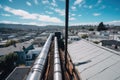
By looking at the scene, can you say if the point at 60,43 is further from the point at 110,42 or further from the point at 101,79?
the point at 110,42

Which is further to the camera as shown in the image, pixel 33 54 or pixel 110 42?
pixel 110 42

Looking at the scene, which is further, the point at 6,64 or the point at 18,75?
the point at 6,64

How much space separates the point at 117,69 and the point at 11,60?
19249 millimetres

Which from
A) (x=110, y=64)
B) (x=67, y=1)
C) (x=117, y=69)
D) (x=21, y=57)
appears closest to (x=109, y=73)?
(x=117, y=69)

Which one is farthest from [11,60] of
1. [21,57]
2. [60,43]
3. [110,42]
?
[110,42]

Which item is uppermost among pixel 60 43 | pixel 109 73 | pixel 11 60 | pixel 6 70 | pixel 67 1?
pixel 67 1

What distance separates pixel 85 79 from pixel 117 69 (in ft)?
5.16

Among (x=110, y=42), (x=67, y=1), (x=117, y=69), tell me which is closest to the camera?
(x=117, y=69)

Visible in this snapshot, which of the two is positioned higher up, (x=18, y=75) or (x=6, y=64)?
(x=18, y=75)

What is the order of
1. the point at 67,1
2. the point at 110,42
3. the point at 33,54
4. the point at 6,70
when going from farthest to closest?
the point at 110,42, the point at 33,54, the point at 6,70, the point at 67,1

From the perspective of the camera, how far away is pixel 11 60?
1975cm

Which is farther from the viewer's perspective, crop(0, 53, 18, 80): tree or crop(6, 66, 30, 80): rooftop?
crop(0, 53, 18, 80): tree

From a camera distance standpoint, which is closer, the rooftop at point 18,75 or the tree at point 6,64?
the rooftop at point 18,75

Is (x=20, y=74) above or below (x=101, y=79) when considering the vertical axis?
below
